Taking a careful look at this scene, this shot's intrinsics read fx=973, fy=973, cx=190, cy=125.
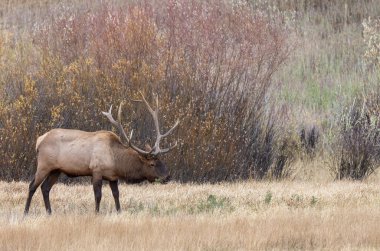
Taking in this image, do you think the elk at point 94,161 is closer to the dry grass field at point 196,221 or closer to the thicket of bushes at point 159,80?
the dry grass field at point 196,221

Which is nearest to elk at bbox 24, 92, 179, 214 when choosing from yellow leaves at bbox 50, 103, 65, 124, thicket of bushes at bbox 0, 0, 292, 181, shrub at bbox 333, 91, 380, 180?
yellow leaves at bbox 50, 103, 65, 124

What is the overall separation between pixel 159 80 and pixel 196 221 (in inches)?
243

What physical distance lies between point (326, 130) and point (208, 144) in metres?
4.30

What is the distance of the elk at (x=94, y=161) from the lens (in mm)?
12578

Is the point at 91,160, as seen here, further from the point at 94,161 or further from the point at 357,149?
the point at 357,149

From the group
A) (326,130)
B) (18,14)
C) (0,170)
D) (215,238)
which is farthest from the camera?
(18,14)

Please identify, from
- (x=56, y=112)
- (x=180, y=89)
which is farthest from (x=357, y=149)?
(x=56, y=112)

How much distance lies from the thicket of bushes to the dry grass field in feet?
6.53

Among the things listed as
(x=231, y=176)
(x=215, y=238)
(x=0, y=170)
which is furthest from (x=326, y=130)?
(x=215, y=238)

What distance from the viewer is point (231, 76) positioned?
17641 millimetres

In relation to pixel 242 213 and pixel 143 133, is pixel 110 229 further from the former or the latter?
pixel 143 133

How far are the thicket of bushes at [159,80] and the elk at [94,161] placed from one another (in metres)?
3.96

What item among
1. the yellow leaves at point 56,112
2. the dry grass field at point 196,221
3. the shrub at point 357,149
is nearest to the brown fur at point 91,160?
the dry grass field at point 196,221

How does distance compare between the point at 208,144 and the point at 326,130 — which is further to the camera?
the point at 326,130
